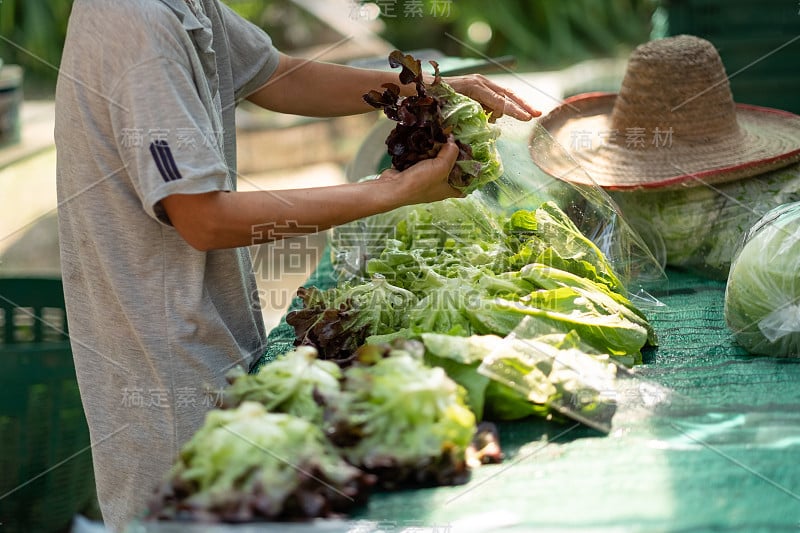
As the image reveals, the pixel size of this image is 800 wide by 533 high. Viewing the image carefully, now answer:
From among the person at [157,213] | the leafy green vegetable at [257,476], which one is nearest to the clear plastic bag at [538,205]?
the person at [157,213]

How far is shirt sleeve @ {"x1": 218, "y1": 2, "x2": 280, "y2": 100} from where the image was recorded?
2.61 meters

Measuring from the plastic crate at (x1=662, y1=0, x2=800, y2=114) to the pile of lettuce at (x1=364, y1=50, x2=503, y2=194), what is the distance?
13.6ft

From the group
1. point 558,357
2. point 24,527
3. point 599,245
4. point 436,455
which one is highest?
point 599,245

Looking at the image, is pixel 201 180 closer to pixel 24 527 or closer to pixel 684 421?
pixel 684 421

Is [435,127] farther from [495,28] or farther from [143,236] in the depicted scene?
[495,28]

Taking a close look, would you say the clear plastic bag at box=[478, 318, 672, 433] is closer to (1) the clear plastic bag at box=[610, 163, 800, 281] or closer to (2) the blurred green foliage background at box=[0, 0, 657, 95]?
(1) the clear plastic bag at box=[610, 163, 800, 281]

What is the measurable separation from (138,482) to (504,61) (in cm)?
310

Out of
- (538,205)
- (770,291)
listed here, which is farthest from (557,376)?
(538,205)

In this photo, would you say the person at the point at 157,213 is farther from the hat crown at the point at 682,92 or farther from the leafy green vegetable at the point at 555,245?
the hat crown at the point at 682,92

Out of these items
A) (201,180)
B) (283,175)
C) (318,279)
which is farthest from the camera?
(283,175)

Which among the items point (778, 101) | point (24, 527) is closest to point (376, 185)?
point (24, 527)

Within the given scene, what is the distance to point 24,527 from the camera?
3357 mm

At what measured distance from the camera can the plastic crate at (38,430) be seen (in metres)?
3.38

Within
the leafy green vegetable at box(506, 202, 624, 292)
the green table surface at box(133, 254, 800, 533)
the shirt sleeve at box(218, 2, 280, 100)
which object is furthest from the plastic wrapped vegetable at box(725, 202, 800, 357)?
the shirt sleeve at box(218, 2, 280, 100)
